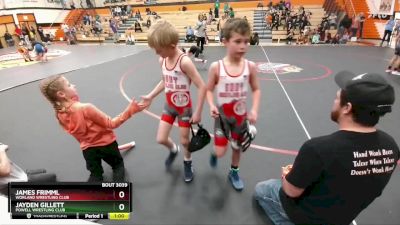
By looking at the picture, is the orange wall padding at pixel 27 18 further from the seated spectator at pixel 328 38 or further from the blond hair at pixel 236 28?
the blond hair at pixel 236 28

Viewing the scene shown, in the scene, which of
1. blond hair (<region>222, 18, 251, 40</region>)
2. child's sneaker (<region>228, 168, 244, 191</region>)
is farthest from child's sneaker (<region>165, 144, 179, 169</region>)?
blond hair (<region>222, 18, 251, 40</region>)

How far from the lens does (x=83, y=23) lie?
81.6 ft

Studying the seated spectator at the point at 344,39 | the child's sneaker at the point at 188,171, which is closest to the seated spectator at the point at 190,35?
the seated spectator at the point at 344,39

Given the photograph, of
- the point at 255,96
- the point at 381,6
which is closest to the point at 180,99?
the point at 255,96

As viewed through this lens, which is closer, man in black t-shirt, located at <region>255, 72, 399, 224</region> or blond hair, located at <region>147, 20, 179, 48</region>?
man in black t-shirt, located at <region>255, 72, 399, 224</region>

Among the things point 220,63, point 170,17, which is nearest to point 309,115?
point 220,63

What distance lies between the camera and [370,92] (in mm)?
1521

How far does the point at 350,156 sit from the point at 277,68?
25.0 ft

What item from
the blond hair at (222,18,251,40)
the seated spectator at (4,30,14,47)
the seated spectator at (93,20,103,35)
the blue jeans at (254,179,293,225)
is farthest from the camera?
the seated spectator at (93,20,103,35)

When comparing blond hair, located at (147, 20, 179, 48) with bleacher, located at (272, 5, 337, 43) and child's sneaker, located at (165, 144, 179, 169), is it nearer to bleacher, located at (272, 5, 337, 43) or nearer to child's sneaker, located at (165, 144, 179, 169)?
child's sneaker, located at (165, 144, 179, 169)

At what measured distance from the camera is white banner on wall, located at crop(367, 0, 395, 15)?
14.0m

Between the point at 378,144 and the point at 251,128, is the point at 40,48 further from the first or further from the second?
the point at 378,144

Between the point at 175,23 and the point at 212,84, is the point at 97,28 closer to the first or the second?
the point at 175,23
